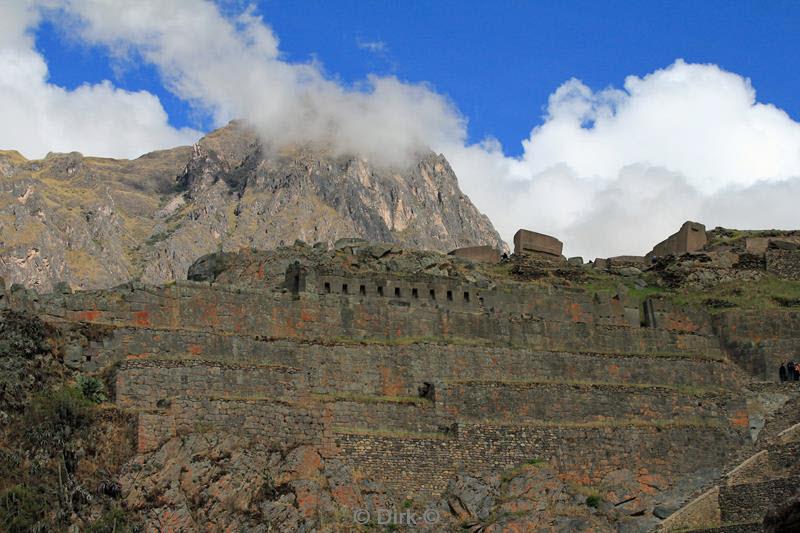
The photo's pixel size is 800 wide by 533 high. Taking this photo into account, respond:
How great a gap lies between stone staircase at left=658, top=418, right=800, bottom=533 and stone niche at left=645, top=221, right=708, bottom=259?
72.8 ft

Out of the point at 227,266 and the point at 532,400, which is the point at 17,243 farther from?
the point at 532,400

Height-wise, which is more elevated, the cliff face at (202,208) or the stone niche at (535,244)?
the cliff face at (202,208)

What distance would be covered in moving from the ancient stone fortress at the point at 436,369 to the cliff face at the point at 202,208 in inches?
1991

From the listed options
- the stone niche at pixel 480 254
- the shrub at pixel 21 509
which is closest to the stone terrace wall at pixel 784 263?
the stone niche at pixel 480 254

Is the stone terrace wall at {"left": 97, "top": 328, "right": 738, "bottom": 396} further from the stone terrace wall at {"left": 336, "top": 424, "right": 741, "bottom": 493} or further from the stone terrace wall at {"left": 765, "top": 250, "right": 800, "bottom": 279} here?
the stone terrace wall at {"left": 765, "top": 250, "right": 800, "bottom": 279}

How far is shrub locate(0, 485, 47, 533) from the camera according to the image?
98.3 ft

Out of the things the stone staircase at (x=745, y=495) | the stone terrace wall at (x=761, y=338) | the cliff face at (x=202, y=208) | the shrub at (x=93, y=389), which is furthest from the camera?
the cliff face at (x=202, y=208)

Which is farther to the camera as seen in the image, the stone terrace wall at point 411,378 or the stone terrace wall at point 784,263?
the stone terrace wall at point 784,263

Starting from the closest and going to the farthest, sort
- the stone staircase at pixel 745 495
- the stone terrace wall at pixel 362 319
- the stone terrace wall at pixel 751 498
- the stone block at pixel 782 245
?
the stone staircase at pixel 745 495, the stone terrace wall at pixel 751 498, the stone terrace wall at pixel 362 319, the stone block at pixel 782 245

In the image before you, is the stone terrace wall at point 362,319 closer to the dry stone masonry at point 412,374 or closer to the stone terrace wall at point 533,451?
the dry stone masonry at point 412,374

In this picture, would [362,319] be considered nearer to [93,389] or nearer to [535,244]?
[93,389]

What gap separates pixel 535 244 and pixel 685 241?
25.2 ft

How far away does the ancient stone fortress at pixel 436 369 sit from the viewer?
3616cm

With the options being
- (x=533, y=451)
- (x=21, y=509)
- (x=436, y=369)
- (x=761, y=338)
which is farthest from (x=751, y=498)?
(x=21, y=509)
